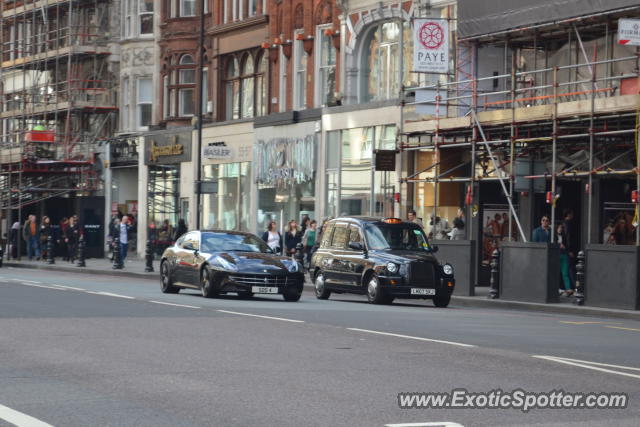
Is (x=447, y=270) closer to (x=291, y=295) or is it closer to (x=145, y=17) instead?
(x=291, y=295)

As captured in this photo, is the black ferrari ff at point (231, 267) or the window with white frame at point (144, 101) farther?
the window with white frame at point (144, 101)

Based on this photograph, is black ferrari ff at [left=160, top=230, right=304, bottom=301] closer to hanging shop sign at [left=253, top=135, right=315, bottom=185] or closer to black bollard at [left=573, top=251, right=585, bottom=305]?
black bollard at [left=573, top=251, right=585, bottom=305]

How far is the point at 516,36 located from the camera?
33.9 m

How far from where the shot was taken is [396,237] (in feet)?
94.3

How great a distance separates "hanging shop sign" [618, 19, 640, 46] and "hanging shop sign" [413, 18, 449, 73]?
870cm

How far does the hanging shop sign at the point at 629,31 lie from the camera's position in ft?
88.5

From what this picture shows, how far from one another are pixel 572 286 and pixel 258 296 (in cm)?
700

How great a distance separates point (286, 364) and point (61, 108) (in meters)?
49.9

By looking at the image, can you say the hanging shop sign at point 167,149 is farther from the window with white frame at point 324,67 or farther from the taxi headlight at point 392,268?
the taxi headlight at point 392,268

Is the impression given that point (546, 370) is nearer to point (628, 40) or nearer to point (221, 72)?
point (628, 40)

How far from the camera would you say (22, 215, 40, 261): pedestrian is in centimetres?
5497

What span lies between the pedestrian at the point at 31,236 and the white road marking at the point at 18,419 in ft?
147

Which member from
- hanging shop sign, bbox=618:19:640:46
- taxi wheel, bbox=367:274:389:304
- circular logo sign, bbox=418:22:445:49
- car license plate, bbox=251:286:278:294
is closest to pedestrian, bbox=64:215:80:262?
circular logo sign, bbox=418:22:445:49

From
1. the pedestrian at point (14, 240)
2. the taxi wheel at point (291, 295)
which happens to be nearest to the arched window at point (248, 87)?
the pedestrian at point (14, 240)
